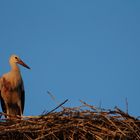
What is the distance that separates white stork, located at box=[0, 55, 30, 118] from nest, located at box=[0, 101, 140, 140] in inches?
164

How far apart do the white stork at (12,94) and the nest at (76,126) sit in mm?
4165

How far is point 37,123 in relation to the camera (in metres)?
5.92

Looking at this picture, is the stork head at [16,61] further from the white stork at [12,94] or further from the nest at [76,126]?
the nest at [76,126]

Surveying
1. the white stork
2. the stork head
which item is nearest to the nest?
the white stork

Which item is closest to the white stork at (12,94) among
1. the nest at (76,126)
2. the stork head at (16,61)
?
the stork head at (16,61)

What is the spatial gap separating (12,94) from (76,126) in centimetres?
459

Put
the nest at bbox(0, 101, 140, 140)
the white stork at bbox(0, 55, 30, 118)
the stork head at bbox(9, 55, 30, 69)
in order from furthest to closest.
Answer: the stork head at bbox(9, 55, 30, 69) → the white stork at bbox(0, 55, 30, 118) → the nest at bbox(0, 101, 140, 140)

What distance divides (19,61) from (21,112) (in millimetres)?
1111

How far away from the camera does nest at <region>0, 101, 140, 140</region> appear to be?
5645mm

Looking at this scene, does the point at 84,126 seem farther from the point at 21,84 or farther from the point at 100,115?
the point at 21,84

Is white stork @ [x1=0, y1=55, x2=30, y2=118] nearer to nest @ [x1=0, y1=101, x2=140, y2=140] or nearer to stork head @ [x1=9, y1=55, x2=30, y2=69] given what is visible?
stork head @ [x1=9, y1=55, x2=30, y2=69]

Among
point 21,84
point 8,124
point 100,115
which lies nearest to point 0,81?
point 21,84

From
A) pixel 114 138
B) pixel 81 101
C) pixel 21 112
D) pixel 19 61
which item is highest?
pixel 19 61

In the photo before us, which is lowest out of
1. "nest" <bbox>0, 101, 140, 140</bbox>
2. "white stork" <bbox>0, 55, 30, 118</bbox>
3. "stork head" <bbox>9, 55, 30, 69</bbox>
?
"nest" <bbox>0, 101, 140, 140</bbox>
